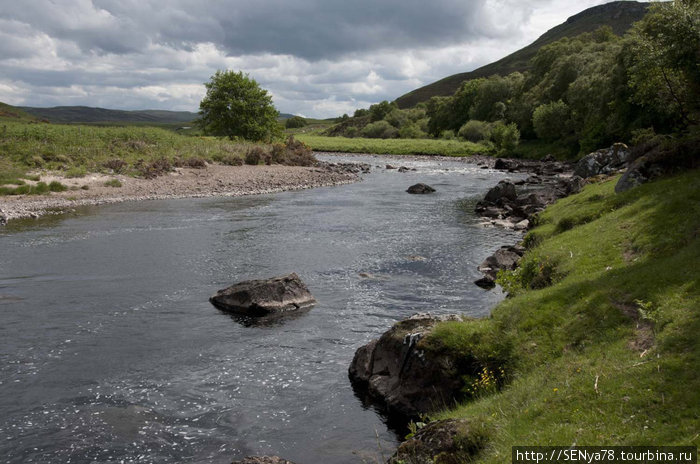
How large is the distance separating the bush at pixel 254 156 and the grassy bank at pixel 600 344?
194 feet

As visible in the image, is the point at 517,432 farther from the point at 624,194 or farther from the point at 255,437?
the point at 624,194

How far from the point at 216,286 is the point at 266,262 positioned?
4.45 m

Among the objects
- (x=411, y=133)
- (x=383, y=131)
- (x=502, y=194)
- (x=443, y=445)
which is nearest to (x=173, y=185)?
(x=502, y=194)

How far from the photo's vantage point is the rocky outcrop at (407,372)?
41.0ft

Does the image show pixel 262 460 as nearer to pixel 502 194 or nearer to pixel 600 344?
pixel 600 344

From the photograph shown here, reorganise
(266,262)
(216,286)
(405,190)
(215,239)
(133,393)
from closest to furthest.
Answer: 1. (133,393)
2. (216,286)
3. (266,262)
4. (215,239)
5. (405,190)

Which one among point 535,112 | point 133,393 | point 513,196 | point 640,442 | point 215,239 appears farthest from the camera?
point 535,112

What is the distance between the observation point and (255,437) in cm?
1167

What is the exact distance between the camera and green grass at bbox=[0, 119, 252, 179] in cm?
5147

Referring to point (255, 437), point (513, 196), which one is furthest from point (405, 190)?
point (255, 437)

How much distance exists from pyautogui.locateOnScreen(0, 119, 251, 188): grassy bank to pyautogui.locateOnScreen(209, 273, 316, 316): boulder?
3602cm

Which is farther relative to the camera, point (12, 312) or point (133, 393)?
point (12, 312)

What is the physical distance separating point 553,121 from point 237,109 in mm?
57786

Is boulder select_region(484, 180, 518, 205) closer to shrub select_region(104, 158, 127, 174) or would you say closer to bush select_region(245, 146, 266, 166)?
shrub select_region(104, 158, 127, 174)
